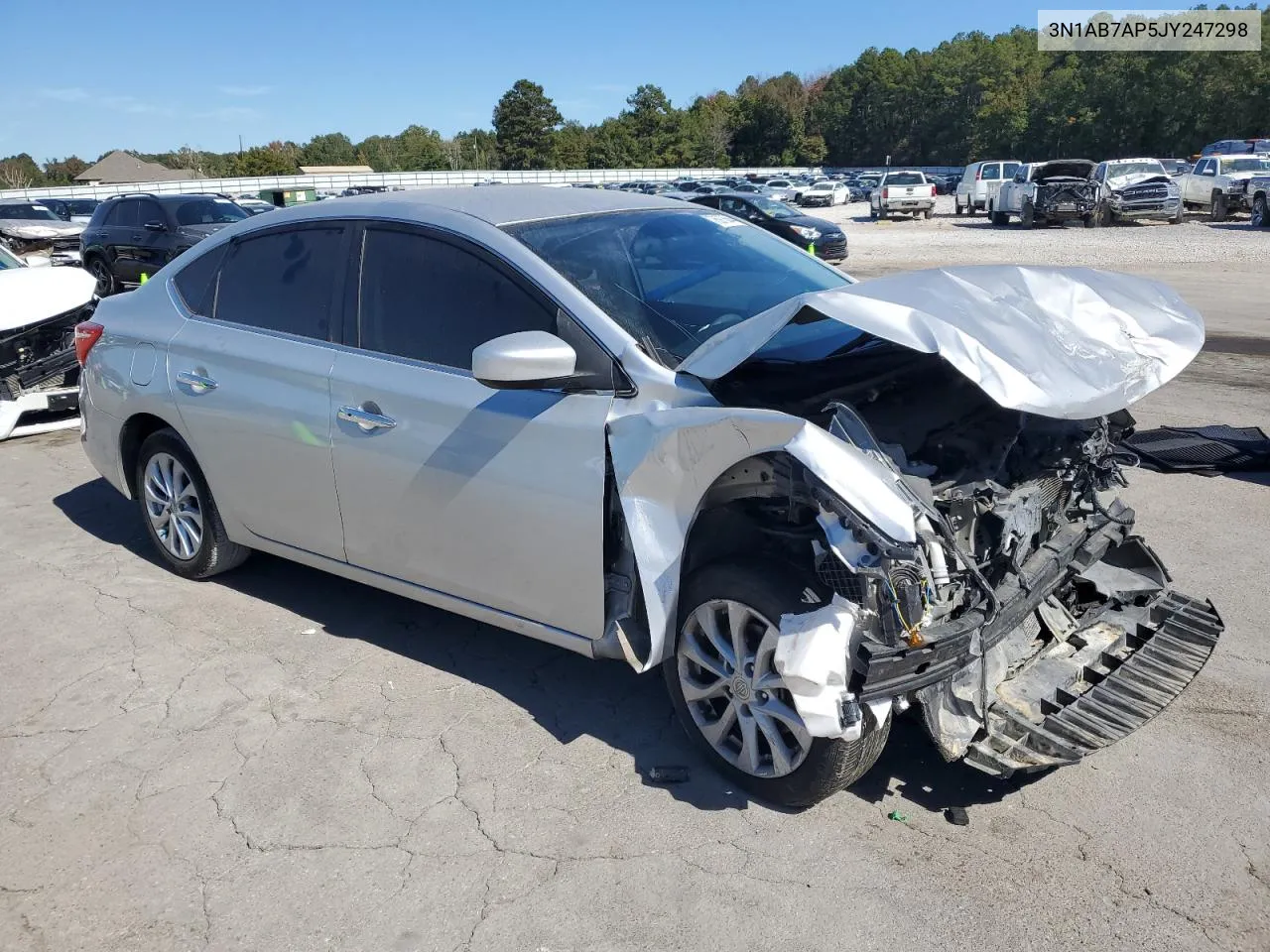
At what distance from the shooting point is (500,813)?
3.31 m

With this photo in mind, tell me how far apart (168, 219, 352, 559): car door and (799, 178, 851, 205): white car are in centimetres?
4887

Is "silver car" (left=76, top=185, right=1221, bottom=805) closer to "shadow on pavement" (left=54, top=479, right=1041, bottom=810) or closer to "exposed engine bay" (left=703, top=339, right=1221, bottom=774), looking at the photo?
"exposed engine bay" (left=703, top=339, right=1221, bottom=774)

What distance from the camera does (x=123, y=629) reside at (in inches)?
189

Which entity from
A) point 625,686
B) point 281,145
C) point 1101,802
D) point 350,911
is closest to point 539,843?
point 350,911

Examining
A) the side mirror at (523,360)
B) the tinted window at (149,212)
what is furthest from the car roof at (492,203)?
the tinted window at (149,212)

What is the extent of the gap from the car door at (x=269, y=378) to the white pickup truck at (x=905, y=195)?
36042mm

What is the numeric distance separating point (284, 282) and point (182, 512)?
1.45 m

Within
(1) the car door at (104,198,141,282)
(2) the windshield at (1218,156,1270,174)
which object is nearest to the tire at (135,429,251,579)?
(1) the car door at (104,198,141,282)

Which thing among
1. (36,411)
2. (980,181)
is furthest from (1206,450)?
(980,181)

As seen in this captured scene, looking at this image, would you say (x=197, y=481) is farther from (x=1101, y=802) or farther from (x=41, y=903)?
(x=1101, y=802)

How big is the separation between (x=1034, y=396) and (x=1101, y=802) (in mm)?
1309

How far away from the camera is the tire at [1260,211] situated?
26156 mm

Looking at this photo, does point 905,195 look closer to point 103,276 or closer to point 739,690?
point 103,276

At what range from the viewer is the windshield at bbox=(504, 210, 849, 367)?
3.70 metres
